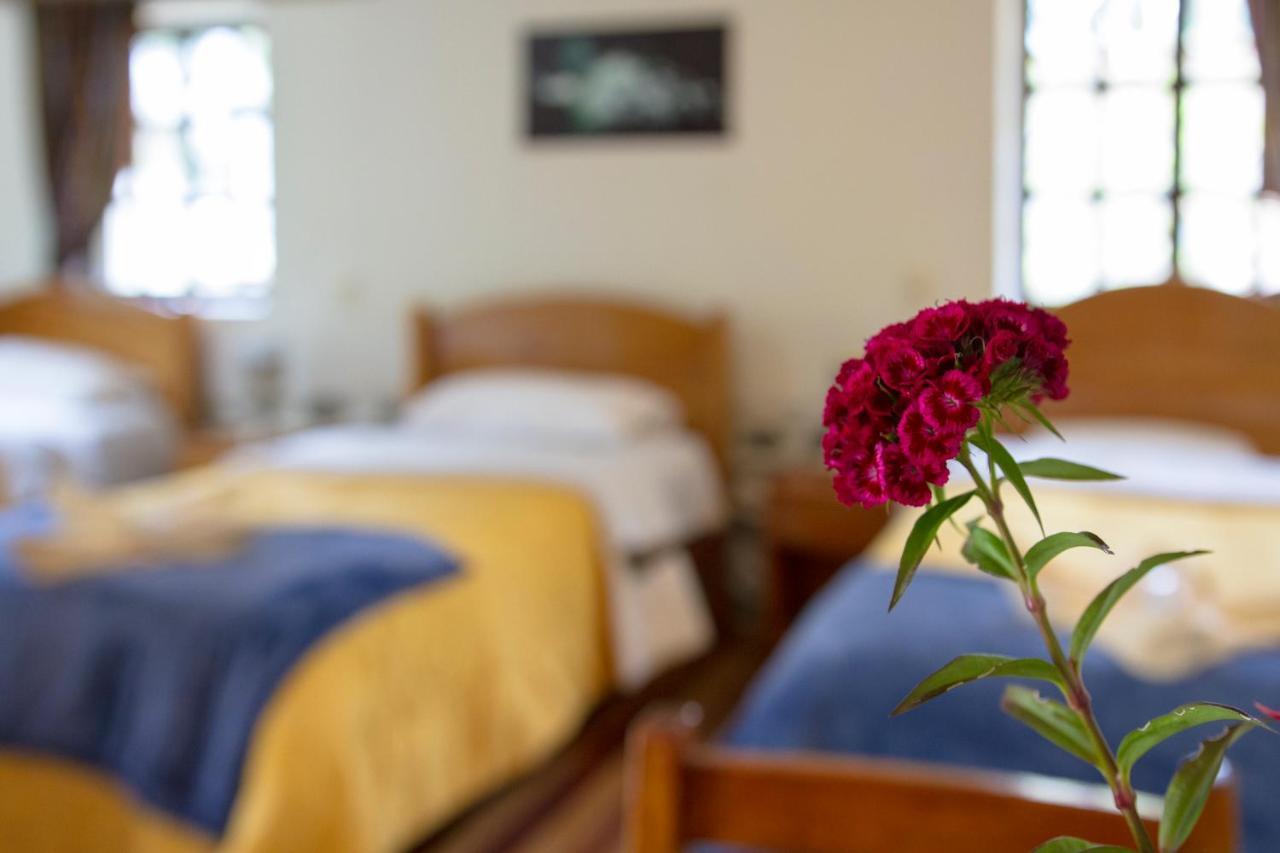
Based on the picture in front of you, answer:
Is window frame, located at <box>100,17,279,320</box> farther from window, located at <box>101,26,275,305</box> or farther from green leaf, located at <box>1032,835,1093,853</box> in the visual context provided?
green leaf, located at <box>1032,835,1093,853</box>

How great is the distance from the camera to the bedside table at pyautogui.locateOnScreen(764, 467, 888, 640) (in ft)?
11.7

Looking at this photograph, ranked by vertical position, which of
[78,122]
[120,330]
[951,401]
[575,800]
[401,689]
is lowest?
[575,800]

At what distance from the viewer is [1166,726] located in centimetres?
37

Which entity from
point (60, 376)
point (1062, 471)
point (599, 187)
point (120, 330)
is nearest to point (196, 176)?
point (120, 330)

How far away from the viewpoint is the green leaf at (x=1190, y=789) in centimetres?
38

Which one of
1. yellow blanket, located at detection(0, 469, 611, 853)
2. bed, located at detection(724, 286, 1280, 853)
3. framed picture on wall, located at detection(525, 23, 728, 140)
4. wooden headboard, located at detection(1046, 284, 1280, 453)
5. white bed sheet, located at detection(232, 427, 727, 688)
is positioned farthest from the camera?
framed picture on wall, located at detection(525, 23, 728, 140)

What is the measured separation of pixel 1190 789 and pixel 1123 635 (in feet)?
4.88

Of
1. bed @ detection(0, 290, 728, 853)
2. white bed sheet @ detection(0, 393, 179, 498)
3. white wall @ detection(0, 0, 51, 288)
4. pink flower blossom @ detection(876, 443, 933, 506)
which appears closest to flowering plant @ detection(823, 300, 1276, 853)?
pink flower blossom @ detection(876, 443, 933, 506)

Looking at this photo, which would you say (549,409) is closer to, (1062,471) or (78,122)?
(78,122)

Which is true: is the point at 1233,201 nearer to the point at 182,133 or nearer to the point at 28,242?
the point at 182,133

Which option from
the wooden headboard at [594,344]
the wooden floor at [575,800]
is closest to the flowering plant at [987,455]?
the wooden floor at [575,800]

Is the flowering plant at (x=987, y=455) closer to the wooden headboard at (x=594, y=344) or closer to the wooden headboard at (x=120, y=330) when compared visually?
the wooden headboard at (x=594, y=344)

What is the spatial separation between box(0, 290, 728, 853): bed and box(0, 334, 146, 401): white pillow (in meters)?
1.20

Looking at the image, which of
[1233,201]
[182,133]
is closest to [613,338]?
[182,133]
